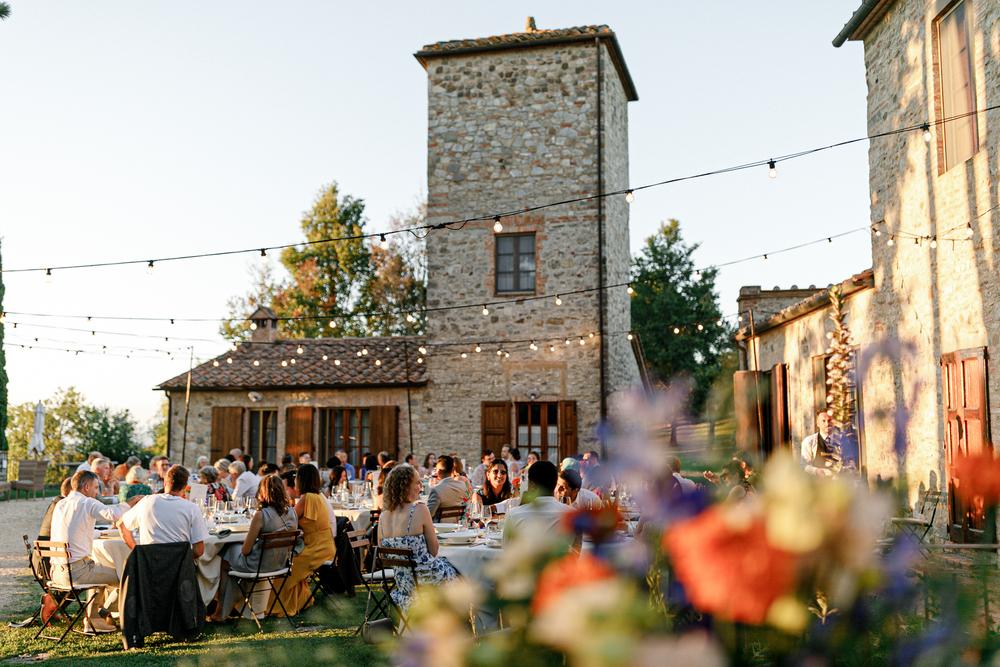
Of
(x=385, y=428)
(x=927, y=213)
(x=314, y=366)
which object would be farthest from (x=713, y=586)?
(x=314, y=366)

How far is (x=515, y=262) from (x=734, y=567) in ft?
49.6

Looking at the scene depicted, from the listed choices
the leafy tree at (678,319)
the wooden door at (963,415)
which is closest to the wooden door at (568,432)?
the wooden door at (963,415)

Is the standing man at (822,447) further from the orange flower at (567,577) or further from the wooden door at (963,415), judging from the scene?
the orange flower at (567,577)

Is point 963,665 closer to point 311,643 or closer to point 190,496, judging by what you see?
point 311,643

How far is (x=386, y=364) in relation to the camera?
54.1ft

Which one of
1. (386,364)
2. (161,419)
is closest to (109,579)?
(386,364)

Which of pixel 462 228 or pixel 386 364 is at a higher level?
pixel 462 228

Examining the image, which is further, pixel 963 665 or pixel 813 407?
pixel 813 407

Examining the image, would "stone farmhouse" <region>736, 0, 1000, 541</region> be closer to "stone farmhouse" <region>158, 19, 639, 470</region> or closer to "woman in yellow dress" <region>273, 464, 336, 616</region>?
"woman in yellow dress" <region>273, 464, 336, 616</region>

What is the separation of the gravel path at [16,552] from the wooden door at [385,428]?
5474mm

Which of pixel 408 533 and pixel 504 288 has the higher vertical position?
pixel 504 288

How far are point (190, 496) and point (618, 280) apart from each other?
9.31 metres

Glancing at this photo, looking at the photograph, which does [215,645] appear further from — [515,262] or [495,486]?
[515,262]

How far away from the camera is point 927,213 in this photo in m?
8.34
